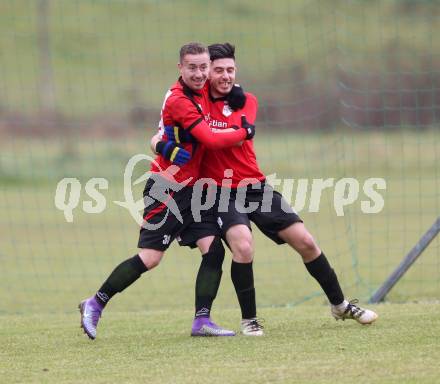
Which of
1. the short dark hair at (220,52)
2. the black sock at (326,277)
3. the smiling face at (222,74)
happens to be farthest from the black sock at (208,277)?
the short dark hair at (220,52)

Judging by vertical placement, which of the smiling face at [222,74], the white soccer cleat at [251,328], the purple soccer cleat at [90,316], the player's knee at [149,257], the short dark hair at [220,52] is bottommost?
the white soccer cleat at [251,328]

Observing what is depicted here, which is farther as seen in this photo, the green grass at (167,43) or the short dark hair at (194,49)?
the green grass at (167,43)

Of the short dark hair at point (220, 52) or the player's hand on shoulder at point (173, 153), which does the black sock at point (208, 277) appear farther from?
the short dark hair at point (220, 52)

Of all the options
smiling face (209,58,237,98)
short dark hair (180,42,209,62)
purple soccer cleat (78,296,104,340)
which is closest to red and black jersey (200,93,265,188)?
smiling face (209,58,237,98)

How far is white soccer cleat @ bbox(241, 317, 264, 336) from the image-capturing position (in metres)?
7.07

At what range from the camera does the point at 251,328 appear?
709 centimetres

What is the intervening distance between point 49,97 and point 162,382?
18891 mm

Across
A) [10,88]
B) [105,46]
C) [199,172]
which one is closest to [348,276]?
[199,172]

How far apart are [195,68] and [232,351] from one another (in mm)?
2001

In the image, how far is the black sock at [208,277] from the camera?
7188mm

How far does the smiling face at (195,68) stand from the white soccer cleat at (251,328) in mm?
1745

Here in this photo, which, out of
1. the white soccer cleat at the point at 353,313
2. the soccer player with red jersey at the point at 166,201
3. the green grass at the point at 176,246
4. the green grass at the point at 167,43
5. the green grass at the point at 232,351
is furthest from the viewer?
the green grass at the point at 167,43

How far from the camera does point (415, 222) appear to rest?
1759cm

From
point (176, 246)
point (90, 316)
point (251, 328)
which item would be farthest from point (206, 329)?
point (176, 246)
